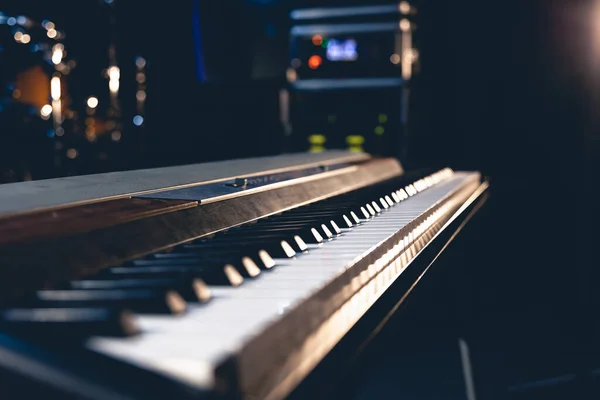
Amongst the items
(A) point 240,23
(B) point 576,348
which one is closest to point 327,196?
(A) point 240,23

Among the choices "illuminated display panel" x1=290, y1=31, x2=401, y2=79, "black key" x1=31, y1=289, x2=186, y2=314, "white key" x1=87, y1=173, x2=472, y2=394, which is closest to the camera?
"white key" x1=87, y1=173, x2=472, y2=394

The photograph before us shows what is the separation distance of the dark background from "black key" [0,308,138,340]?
85.0 inches

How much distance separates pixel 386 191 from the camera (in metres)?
2.02

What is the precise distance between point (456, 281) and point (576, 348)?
23.1 inches

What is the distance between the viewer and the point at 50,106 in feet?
8.91

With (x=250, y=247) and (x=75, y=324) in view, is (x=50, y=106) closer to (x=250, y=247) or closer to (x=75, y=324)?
Result: (x=250, y=247)

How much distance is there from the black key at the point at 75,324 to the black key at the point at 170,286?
0.35 ft

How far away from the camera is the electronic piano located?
1.65 ft

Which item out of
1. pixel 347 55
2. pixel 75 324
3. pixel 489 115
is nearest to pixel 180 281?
pixel 75 324

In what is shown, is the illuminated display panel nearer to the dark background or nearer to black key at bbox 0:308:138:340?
the dark background

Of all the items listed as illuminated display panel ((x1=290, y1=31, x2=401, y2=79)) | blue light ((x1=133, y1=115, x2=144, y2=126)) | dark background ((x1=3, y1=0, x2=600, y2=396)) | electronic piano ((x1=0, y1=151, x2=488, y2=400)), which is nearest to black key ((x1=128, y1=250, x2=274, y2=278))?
electronic piano ((x1=0, y1=151, x2=488, y2=400))

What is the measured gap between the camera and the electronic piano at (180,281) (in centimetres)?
50

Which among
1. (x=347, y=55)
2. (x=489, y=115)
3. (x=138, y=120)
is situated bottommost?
(x=489, y=115)

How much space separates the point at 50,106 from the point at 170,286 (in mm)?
2290
